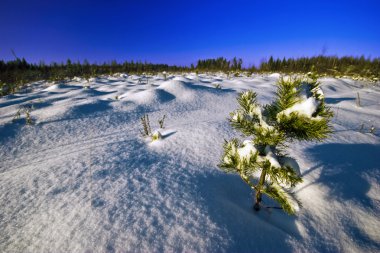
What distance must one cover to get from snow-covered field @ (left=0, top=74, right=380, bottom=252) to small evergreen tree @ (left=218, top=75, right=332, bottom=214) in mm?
314

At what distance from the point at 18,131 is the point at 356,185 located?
13.3ft

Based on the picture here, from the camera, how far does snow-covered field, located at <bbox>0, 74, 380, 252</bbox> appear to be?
1200 mm

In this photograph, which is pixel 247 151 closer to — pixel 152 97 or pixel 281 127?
pixel 281 127

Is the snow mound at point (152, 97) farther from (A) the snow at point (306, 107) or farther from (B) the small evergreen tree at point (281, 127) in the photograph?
(A) the snow at point (306, 107)

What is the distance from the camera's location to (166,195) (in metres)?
1.51

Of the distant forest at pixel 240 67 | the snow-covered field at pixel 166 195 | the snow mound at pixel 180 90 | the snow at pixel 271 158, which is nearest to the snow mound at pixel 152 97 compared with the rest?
the snow mound at pixel 180 90

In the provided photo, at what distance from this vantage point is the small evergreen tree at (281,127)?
48.0 inches

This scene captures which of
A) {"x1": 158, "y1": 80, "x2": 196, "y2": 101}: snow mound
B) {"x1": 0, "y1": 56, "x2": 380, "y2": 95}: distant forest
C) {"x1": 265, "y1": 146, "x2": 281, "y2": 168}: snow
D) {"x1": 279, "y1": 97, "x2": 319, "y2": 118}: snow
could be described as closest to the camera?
{"x1": 279, "y1": 97, "x2": 319, "y2": 118}: snow

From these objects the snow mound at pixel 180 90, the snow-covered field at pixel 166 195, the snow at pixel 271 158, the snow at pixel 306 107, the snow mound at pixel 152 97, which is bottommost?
the snow-covered field at pixel 166 195

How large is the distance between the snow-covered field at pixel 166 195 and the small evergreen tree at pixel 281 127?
31 centimetres

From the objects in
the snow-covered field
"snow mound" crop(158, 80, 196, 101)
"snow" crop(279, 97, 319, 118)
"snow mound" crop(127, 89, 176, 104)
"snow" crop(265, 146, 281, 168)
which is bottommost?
the snow-covered field

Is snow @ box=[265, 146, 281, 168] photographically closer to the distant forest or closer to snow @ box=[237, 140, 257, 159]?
snow @ box=[237, 140, 257, 159]

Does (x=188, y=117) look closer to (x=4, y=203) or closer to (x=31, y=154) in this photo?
(x=31, y=154)

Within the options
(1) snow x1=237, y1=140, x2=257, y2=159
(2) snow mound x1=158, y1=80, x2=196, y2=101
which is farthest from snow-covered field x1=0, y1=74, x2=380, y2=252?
(2) snow mound x1=158, y1=80, x2=196, y2=101
